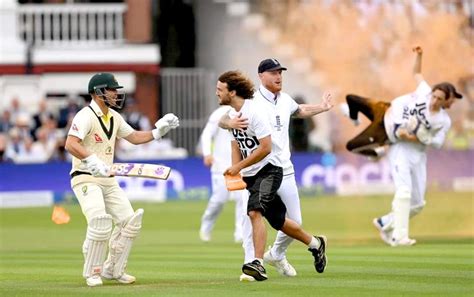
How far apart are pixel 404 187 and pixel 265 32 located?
734 inches

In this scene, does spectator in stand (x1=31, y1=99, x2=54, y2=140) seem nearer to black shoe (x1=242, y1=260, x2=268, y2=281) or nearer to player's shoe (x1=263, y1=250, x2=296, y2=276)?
player's shoe (x1=263, y1=250, x2=296, y2=276)

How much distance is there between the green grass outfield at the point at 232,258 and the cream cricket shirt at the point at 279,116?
4.03 feet

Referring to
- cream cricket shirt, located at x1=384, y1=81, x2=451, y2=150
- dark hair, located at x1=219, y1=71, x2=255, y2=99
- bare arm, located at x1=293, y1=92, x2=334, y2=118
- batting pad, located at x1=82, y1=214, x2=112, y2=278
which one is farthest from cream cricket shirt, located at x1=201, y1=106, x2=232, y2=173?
batting pad, located at x1=82, y1=214, x2=112, y2=278

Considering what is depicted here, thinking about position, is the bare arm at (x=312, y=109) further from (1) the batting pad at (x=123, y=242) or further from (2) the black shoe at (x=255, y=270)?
(1) the batting pad at (x=123, y=242)

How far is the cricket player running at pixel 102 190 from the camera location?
1490 centimetres

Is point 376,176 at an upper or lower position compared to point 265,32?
lower

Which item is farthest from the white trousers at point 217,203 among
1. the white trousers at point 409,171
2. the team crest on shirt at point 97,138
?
the team crest on shirt at point 97,138

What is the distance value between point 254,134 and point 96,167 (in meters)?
1.61

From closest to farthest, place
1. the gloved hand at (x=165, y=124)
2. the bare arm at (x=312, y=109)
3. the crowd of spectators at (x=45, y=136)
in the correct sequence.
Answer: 1. the gloved hand at (x=165, y=124)
2. the bare arm at (x=312, y=109)
3. the crowd of spectators at (x=45, y=136)

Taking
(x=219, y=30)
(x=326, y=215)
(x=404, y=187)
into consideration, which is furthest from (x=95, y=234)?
(x=219, y=30)

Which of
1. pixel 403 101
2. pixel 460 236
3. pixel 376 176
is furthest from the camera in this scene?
pixel 376 176

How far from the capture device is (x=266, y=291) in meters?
13.9

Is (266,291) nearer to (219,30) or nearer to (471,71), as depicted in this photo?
(471,71)

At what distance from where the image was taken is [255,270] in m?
14.8
